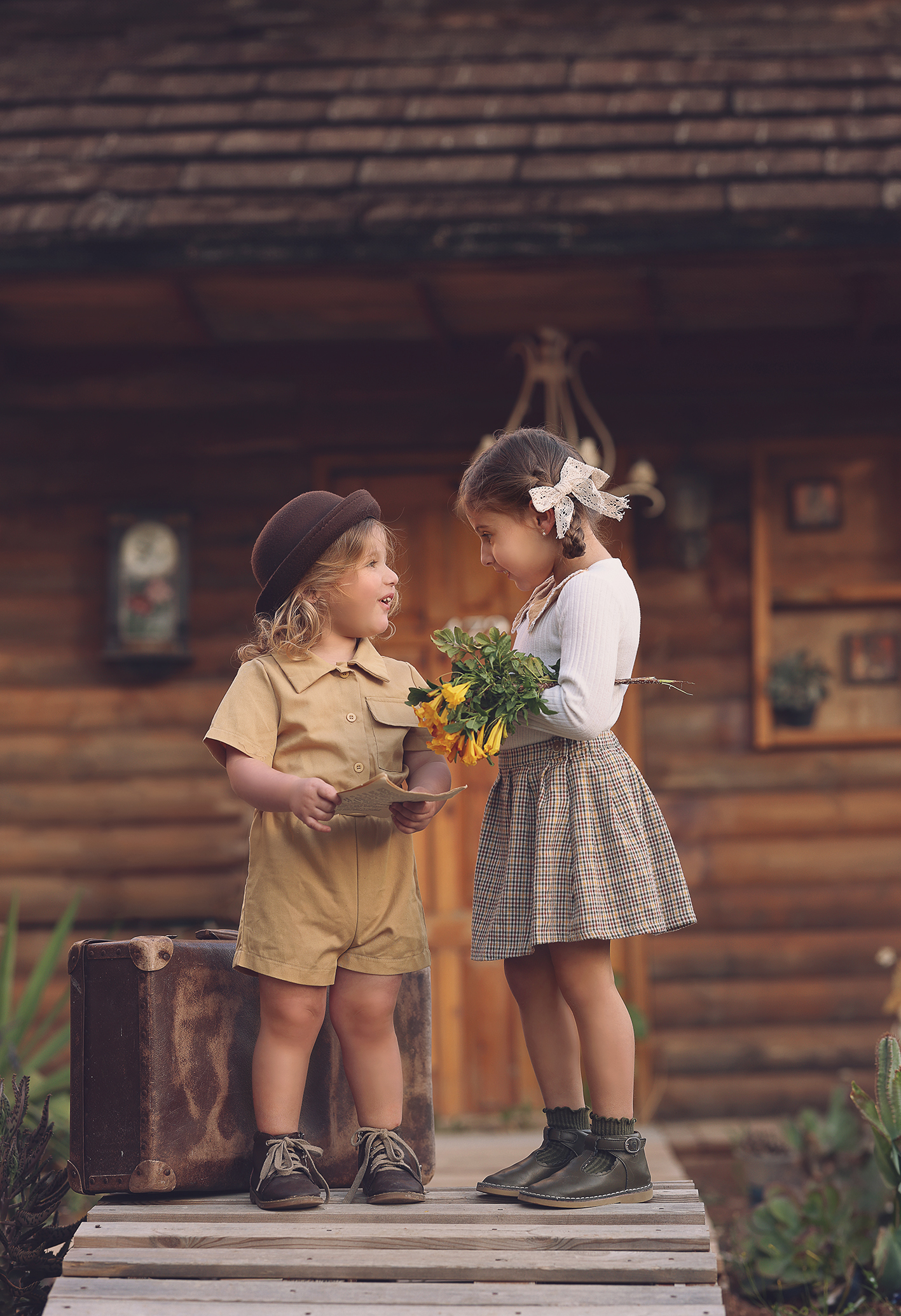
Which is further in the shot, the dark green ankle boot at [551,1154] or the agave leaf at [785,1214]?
the agave leaf at [785,1214]

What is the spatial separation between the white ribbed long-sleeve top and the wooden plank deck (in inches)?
36.7

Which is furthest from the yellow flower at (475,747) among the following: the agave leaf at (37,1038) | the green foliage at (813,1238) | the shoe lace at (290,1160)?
the agave leaf at (37,1038)

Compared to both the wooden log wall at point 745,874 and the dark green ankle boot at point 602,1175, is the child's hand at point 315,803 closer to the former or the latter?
the dark green ankle boot at point 602,1175

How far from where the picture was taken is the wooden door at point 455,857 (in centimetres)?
542

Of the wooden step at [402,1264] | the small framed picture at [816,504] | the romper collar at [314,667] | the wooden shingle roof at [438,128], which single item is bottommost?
the wooden step at [402,1264]

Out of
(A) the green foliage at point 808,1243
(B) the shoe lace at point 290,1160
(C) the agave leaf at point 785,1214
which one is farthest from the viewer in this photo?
(C) the agave leaf at point 785,1214

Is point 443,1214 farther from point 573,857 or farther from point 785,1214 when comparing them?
point 785,1214

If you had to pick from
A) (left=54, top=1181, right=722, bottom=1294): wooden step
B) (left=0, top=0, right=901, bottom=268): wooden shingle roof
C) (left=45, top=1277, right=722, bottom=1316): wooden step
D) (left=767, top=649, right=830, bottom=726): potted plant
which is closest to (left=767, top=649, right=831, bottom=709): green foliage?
(left=767, top=649, right=830, bottom=726): potted plant

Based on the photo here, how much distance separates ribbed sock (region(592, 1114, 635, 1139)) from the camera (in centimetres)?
254

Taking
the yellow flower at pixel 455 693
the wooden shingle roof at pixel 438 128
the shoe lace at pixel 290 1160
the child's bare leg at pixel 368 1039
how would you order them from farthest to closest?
the wooden shingle roof at pixel 438 128, the child's bare leg at pixel 368 1039, the shoe lace at pixel 290 1160, the yellow flower at pixel 455 693

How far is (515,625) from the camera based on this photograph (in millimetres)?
2955

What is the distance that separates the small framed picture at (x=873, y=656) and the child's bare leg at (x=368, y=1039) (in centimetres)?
336

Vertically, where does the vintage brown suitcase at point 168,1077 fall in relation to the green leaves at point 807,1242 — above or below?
above

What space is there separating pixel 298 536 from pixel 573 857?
89cm
